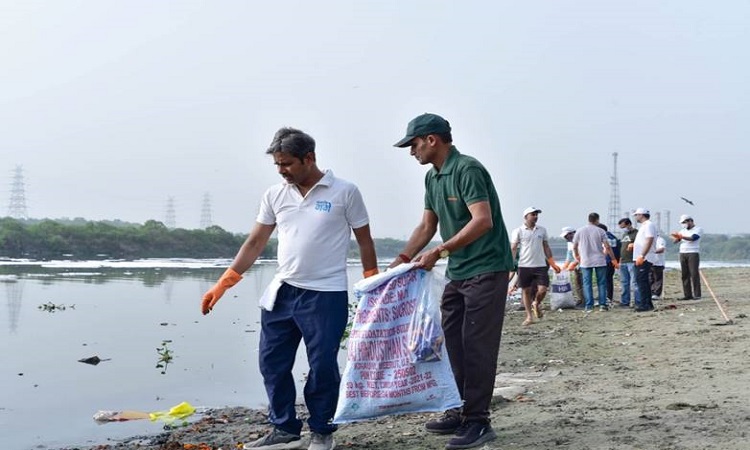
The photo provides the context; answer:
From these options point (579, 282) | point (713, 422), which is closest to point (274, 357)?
point (713, 422)

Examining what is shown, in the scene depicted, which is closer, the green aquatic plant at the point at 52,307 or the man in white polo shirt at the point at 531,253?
the man in white polo shirt at the point at 531,253

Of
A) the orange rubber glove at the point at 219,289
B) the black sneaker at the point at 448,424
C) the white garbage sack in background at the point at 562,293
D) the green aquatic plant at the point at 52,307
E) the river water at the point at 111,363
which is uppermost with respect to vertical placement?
the orange rubber glove at the point at 219,289

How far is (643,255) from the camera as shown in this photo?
13.2 m

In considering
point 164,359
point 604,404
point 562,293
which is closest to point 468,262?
point 604,404

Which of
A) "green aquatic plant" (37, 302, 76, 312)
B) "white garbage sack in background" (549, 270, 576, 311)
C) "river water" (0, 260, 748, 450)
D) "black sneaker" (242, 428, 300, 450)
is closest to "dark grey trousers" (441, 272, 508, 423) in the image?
"black sneaker" (242, 428, 300, 450)

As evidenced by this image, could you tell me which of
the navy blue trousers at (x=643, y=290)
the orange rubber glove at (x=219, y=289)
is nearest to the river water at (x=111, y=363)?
the orange rubber glove at (x=219, y=289)

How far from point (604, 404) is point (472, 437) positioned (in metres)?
1.41

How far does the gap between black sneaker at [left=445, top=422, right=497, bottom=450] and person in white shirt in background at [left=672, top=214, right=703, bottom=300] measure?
10887 mm

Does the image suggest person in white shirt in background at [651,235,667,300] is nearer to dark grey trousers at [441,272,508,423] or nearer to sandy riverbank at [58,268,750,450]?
sandy riverbank at [58,268,750,450]

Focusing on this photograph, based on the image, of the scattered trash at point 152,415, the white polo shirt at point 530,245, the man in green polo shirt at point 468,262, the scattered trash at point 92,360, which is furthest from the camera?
the white polo shirt at point 530,245

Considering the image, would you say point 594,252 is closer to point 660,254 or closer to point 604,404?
point 660,254

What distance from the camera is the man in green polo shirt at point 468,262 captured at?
4.72 m

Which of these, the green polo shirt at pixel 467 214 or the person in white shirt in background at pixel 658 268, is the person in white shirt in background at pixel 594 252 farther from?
the green polo shirt at pixel 467 214

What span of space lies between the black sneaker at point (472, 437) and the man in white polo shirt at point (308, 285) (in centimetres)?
74
